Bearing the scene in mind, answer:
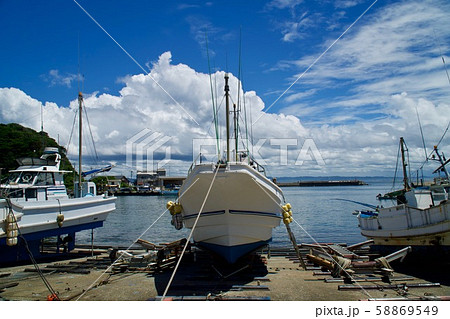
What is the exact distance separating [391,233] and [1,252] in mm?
17815

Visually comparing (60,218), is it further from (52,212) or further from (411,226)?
(411,226)

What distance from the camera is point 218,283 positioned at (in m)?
9.92

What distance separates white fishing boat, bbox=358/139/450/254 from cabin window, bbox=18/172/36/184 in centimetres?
1760

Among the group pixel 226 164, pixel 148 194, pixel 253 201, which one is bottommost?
pixel 148 194

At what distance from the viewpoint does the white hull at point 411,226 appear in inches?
465

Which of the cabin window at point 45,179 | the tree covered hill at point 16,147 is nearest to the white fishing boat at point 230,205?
the cabin window at point 45,179

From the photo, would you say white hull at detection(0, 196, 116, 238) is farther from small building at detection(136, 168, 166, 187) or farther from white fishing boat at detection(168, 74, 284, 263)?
small building at detection(136, 168, 166, 187)

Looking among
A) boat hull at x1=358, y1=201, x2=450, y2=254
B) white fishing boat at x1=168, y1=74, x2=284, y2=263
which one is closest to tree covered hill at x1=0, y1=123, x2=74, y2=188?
white fishing boat at x1=168, y1=74, x2=284, y2=263

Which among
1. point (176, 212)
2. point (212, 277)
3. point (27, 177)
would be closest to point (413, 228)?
point (212, 277)

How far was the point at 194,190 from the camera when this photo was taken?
1046 cm

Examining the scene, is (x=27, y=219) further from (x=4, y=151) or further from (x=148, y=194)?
(x=148, y=194)

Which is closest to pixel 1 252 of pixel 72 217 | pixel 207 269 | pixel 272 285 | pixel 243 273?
pixel 72 217

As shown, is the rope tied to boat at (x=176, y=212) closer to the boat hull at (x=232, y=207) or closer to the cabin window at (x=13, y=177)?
the boat hull at (x=232, y=207)

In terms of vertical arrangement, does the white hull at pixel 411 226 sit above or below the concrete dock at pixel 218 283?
above
